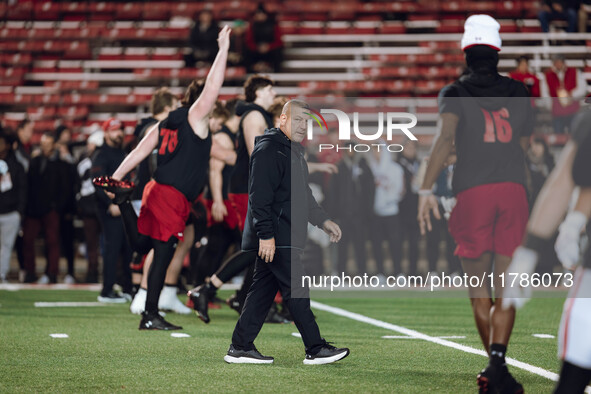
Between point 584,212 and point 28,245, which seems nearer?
point 584,212

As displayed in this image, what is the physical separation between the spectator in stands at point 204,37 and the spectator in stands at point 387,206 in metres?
7.46

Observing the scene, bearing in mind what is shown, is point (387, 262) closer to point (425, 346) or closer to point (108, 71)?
point (425, 346)

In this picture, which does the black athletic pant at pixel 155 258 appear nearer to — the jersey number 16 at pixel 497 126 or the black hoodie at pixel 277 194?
the black hoodie at pixel 277 194

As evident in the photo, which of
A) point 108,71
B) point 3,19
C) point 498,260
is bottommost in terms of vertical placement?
point 498,260

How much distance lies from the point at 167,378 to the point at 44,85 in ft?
55.4

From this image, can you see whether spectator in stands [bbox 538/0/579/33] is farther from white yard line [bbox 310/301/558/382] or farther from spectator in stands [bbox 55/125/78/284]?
white yard line [bbox 310/301/558/382]

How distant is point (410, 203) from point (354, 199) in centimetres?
Answer: 83

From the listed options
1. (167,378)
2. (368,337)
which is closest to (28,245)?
(368,337)

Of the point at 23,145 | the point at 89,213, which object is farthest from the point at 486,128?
the point at 23,145

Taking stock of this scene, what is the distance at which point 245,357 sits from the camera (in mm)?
5555

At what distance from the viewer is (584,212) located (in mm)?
2842

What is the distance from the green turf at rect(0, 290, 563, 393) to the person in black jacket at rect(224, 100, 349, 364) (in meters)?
0.17

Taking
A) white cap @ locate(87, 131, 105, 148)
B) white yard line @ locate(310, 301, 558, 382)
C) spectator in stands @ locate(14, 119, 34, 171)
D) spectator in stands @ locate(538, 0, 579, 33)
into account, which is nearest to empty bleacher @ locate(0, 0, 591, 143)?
spectator in stands @ locate(538, 0, 579, 33)

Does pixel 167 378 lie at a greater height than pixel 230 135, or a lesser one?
lesser
